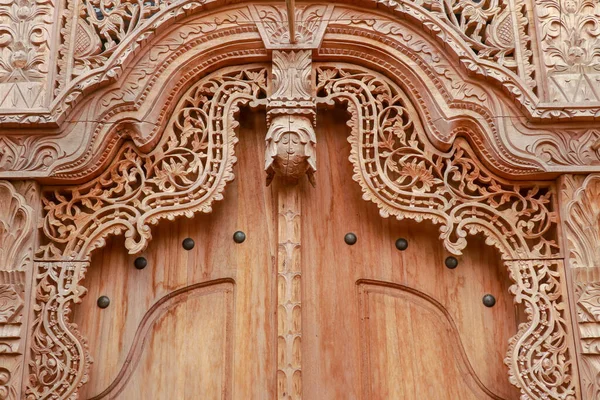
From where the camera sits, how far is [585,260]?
3.69 m

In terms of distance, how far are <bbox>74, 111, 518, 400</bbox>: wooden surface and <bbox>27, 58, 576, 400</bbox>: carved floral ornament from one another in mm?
191

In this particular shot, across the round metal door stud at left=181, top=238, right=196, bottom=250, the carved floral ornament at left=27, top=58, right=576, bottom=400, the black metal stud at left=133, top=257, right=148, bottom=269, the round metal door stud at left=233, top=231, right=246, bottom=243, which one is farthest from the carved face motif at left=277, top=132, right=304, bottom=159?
the black metal stud at left=133, top=257, right=148, bottom=269

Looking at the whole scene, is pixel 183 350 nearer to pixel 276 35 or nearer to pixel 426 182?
pixel 426 182

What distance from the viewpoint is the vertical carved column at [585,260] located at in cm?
355

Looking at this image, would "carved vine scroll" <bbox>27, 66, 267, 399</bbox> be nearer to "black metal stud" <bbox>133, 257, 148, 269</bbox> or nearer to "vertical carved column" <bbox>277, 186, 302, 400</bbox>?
"black metal stud" <bbox>133, 257, 148, 269</bbox>

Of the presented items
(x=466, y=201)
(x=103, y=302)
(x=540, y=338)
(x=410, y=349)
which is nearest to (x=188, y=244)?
(x=103, y=302)

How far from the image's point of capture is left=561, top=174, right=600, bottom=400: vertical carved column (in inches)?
140

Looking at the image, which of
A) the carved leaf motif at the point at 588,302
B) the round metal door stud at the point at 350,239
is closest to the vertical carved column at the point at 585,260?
the carved leaf motif at the point at 588,302

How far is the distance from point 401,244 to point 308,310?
50 centimetres

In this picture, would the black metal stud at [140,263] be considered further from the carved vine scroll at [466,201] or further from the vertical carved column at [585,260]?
the vertical carved column at [585,260]

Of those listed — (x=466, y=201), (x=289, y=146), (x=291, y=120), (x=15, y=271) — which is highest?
(x=291, y=120)

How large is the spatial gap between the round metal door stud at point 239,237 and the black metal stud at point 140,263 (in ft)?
1.30

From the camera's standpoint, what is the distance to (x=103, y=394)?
379cm

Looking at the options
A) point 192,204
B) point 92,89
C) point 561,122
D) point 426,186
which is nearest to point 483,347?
point 426,186
